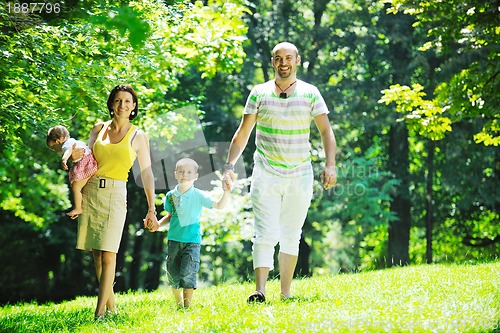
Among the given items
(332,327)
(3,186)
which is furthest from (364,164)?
(332,327)

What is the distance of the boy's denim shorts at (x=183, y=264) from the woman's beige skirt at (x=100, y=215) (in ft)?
2.27

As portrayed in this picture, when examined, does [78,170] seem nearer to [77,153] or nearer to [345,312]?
[77,153]

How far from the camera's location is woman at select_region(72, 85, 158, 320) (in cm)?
636

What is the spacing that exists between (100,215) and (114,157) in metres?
0.54

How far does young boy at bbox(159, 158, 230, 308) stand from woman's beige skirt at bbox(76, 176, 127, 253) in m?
0.61

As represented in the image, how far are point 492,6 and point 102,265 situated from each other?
759 cm

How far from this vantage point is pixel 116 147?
6379 millimetres

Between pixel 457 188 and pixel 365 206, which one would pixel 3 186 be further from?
pixel 457 188

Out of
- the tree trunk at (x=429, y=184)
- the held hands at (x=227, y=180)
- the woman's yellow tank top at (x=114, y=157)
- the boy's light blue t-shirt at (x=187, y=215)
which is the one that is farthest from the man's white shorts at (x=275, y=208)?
the tree trunk at (x=429, y=184)

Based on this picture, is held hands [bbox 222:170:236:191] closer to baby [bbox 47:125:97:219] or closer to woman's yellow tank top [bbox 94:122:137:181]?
woman's yellow tank top [bbox 94:122:137:181]

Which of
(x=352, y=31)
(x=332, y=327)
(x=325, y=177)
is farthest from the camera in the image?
(x=352, y=31)

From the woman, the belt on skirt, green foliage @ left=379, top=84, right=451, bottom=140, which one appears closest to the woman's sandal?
the woman

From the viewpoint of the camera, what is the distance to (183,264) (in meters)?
6.79

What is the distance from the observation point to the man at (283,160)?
6.40 metres
